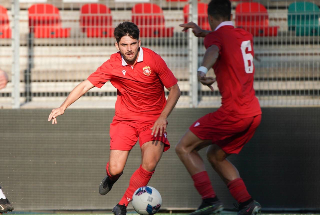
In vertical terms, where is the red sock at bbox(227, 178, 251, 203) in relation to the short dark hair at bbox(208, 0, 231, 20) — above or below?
below

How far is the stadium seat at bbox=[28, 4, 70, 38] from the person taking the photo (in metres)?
7.84

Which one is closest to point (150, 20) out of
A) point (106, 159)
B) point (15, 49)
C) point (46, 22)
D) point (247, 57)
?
point (46, 22)

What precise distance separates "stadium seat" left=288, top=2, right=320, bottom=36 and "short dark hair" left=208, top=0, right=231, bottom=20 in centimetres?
211

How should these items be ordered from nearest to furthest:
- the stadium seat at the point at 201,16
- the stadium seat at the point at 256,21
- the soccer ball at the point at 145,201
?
1. the soccer ball at the point at 145,201
2. the stadium seat at the point at 256,21
3. the stadium seat at the point at 201,16

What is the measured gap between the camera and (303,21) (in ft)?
25.5

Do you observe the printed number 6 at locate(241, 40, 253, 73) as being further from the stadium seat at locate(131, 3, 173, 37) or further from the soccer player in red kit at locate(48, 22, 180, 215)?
the stadium seat at locate(131, 3, 173, 37)

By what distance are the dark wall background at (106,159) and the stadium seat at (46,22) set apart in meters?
1.14

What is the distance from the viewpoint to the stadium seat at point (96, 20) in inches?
308

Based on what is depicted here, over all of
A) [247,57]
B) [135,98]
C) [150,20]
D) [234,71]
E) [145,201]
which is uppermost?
[150,20]

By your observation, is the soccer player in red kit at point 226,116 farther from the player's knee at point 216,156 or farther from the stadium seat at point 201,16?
the stadium seat at point 201,16

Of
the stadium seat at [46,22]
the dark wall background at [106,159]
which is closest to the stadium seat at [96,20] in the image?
the stadium seat at [46,22]

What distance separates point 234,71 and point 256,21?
93.0 inches

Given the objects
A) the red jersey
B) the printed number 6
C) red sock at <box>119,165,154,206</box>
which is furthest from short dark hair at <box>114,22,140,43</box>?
red sock at <box>119,165,154,206</box>

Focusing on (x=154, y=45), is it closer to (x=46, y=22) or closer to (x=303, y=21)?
(x=46, y=22)
